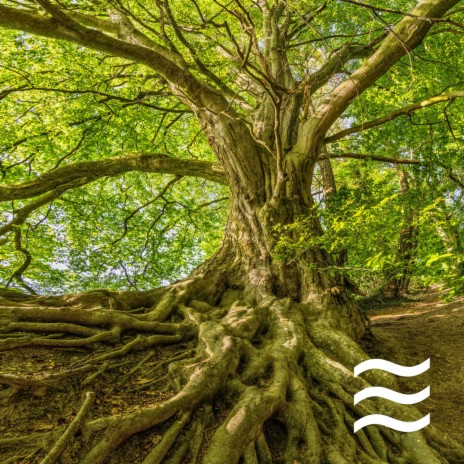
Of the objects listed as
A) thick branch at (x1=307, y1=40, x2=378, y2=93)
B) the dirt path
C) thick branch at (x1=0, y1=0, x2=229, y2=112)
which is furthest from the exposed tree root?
thick branch at (x1=307, y1=40, x2=378, y2=93)

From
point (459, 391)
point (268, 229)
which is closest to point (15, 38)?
point (268, 229)

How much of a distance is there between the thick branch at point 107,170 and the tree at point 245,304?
26 mm

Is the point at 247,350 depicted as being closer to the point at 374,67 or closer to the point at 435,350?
the point at 435,350

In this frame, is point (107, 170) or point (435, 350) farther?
point (107, 170)

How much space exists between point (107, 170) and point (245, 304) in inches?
154

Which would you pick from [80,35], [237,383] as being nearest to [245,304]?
[237,383]

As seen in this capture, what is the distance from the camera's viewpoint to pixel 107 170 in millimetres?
6574

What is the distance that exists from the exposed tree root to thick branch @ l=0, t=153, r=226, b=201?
253 cm

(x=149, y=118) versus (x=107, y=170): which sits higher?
(x=149, y=118)

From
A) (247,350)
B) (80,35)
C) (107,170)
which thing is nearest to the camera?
(247,350)

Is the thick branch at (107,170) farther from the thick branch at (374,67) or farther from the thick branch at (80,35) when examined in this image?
the thick branch at (374,67)

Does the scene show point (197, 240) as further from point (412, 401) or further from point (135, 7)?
point (412, 401)

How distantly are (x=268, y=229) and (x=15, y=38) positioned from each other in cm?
756

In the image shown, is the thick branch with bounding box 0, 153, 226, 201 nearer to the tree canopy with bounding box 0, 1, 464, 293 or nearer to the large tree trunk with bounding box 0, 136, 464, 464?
the tree canopy with bounding box 0, 1, 464, 293
